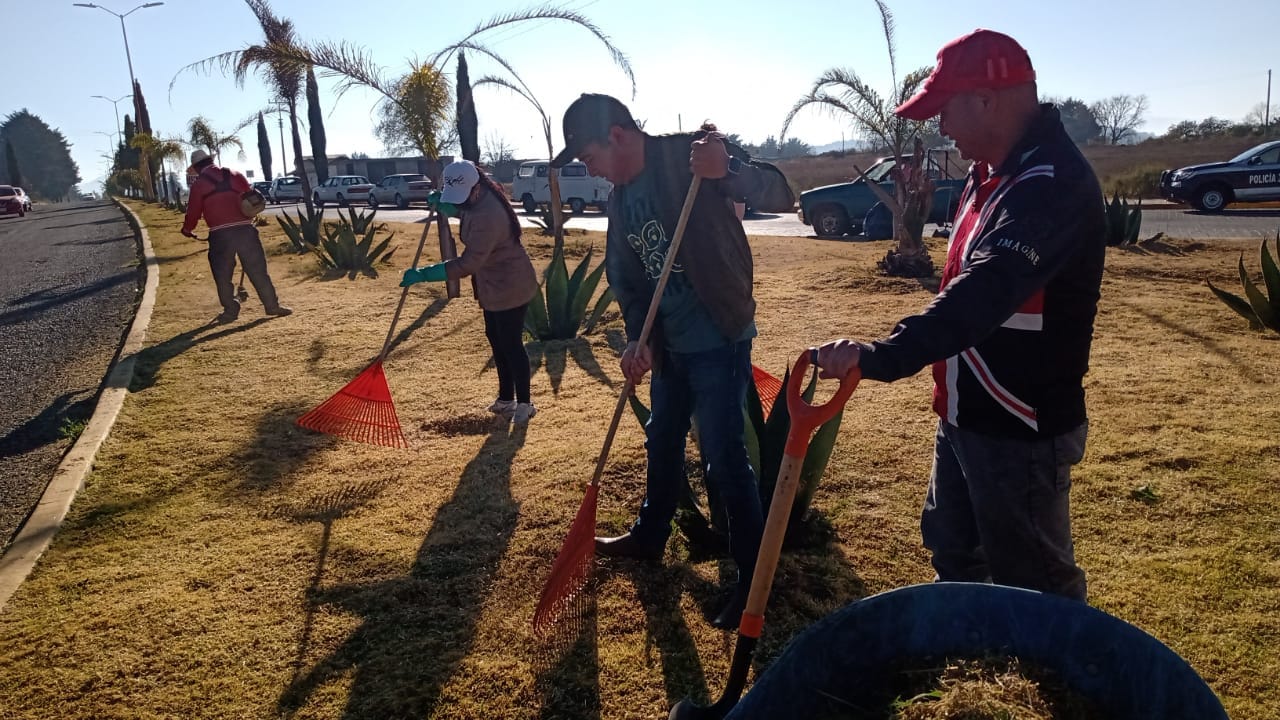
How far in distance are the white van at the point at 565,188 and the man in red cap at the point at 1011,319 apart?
23.7 m

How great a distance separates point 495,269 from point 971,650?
12.2ft

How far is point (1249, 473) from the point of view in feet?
12.2

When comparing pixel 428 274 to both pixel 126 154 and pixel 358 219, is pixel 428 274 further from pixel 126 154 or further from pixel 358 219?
pixel 126 154

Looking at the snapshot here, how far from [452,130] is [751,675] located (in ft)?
34.1

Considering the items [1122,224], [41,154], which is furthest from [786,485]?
[41,154]

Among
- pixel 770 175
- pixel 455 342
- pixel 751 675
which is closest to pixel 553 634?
pixel 751 675

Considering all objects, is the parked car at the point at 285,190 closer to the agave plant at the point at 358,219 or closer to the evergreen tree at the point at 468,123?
the evergreen tree at the point at 468,123

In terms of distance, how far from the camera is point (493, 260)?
187 inches

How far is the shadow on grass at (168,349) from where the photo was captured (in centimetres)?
634

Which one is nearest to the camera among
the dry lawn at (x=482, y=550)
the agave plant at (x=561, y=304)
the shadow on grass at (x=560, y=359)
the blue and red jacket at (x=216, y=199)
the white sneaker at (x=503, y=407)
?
the dry lawn at (x=482, y=550)

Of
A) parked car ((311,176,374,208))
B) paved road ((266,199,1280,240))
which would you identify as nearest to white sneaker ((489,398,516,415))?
paved road ((266,199,1280,240))

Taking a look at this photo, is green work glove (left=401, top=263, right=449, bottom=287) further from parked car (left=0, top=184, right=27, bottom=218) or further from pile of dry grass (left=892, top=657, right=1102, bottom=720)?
parked car (left=0, top=184, right=27, bottom=218)

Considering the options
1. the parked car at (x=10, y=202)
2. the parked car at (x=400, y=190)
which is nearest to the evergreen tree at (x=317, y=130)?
the parked car at (x=400, y=190)

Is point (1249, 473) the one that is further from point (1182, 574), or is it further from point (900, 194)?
point (900, 194)
